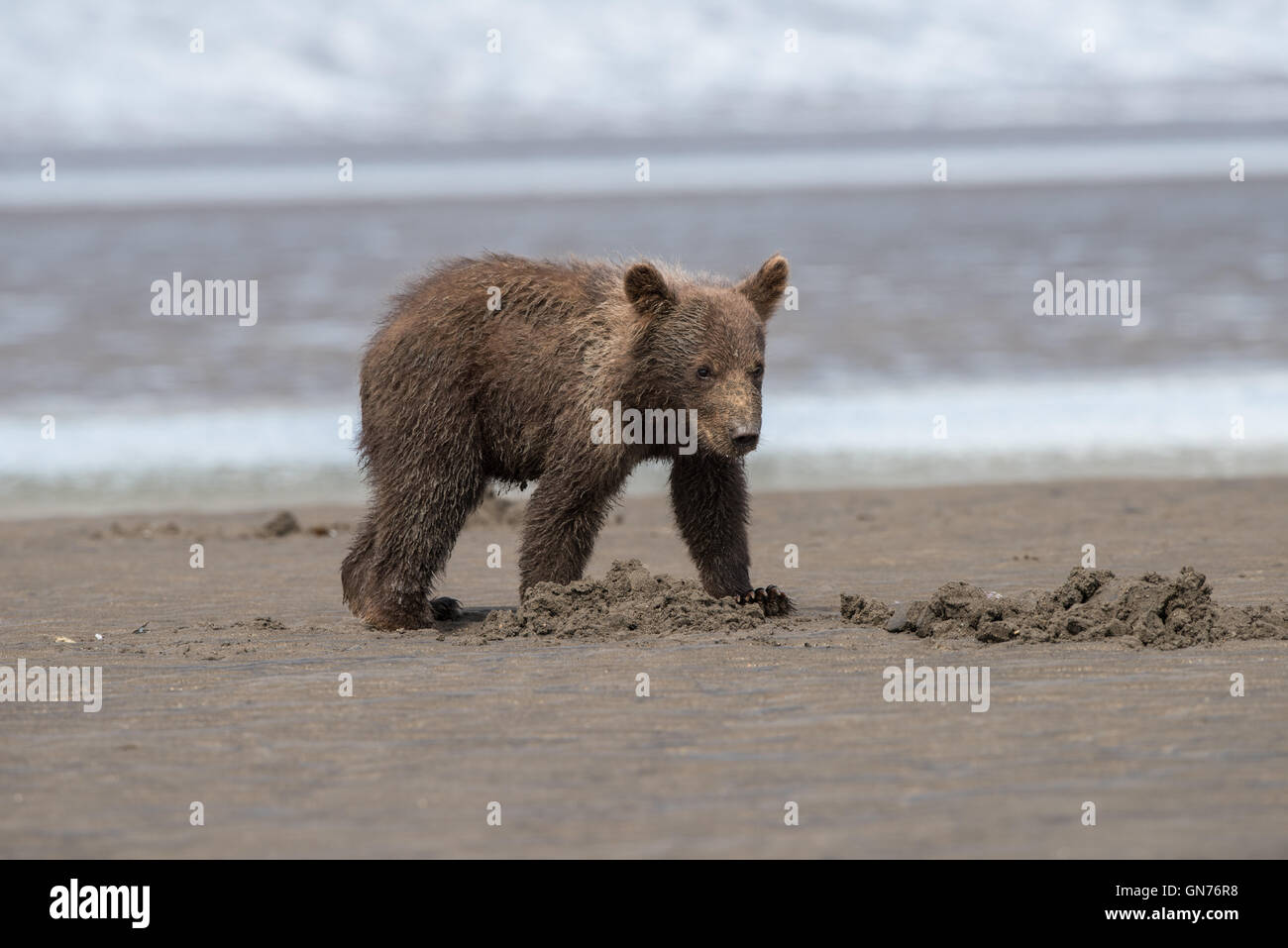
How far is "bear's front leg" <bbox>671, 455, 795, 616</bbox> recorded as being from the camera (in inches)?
390

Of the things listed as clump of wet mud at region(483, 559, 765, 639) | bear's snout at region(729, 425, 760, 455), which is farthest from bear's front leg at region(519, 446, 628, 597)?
bear's snout at region(729, 425, 760, 455)

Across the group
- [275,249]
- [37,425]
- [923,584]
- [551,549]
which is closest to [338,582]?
[551,549]

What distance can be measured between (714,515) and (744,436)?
0.85 metres

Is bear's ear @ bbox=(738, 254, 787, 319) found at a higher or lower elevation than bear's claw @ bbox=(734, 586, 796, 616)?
higher

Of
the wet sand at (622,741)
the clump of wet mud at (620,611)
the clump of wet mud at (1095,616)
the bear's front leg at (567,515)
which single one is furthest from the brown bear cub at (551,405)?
the clump of wet mud at (1095,616)

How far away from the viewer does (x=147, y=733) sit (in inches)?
292

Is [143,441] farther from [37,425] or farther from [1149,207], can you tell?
[1149,207]

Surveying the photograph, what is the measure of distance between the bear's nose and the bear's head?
0.03 m

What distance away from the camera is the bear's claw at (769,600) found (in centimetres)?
966

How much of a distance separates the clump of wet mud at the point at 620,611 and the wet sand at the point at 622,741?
145mm

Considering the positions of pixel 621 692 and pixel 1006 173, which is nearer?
pixel 621 692

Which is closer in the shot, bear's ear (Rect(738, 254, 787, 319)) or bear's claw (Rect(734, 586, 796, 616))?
bear's claw (Rect(734, 586, 796, 616))

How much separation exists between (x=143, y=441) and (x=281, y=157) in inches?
4115

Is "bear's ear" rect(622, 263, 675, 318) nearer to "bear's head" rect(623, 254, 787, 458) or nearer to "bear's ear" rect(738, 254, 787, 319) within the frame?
"bear's head" rect(623, 254, 787, 458)
